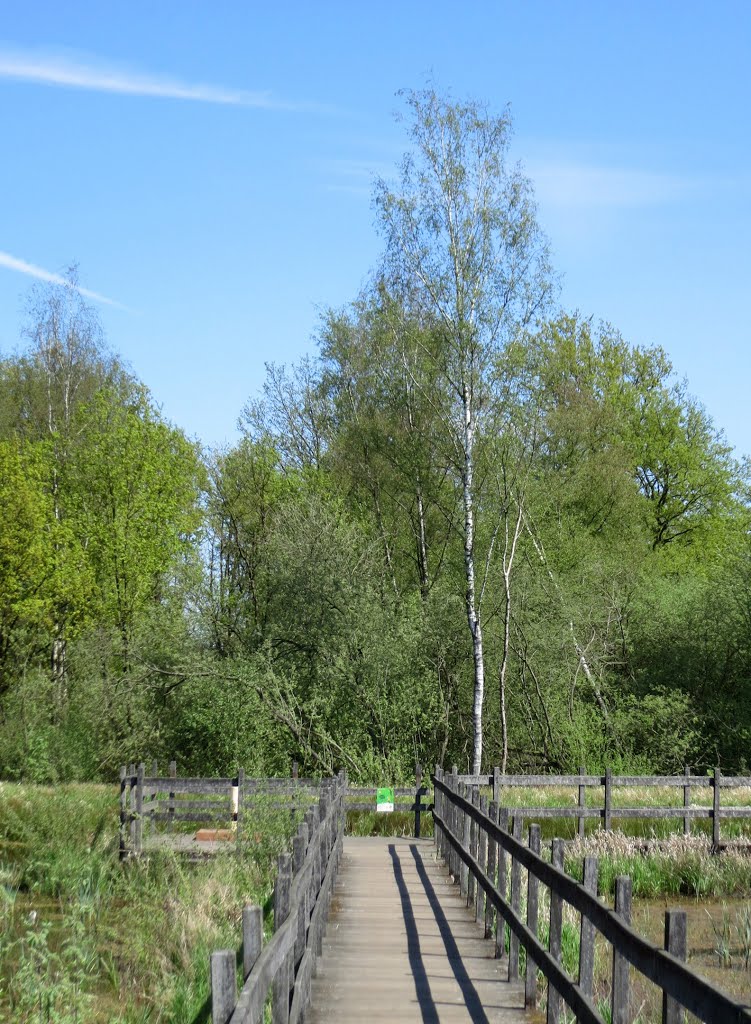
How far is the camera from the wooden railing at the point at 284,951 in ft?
12.0

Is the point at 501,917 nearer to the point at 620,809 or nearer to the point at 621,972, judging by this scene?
the point at 621,972

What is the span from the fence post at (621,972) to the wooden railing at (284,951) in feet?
4.93

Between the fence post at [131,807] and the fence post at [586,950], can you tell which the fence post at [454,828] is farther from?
the fence post at [586,950]

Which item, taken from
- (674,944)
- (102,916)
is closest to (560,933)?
(674,944)

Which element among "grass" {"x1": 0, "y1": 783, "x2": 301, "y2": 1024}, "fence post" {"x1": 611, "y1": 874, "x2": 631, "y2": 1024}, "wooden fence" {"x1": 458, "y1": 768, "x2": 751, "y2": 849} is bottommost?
"grass" {"x1": 0, "y1": 783, "x2": 301, "y2": 1024}

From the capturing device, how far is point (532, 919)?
755 centimetres

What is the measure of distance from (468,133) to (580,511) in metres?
14.5

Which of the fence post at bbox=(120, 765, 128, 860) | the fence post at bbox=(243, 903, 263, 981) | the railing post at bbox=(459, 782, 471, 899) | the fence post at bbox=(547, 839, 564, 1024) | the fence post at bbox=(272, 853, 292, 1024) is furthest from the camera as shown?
the fence post at bbox=(120, 765, 128, 860)

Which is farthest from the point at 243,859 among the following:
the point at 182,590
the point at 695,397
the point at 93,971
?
the point at 695,397

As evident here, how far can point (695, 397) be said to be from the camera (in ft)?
140

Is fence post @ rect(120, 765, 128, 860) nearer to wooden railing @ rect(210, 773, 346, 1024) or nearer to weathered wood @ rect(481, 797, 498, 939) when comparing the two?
wooden railing @ rect(210, 773, 346, 1024)

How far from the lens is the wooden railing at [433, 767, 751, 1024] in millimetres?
3891

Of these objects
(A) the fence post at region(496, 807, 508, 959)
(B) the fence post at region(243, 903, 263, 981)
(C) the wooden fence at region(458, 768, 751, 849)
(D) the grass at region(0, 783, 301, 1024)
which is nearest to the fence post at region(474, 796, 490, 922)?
(A) the fence post at region(496, 807, 508, 959)

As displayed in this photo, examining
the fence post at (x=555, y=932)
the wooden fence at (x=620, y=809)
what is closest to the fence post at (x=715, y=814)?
the wooden fence at (x=620, y=809)
